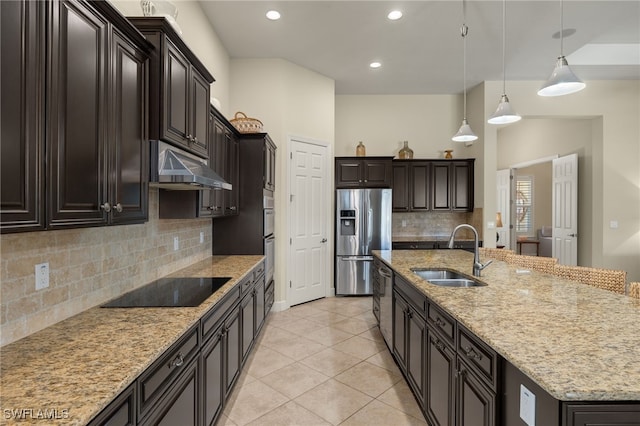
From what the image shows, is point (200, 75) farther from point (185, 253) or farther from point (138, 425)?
point (138, 425)

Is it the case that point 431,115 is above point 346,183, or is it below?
above

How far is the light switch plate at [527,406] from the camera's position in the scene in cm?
105

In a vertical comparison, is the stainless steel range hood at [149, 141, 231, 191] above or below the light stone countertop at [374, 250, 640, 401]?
above

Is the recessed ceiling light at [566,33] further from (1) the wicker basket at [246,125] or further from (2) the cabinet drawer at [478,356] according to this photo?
(2) the cabinet drawer at [478,356]

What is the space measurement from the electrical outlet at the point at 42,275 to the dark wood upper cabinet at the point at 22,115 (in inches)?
19.1

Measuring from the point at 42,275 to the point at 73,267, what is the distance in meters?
0.19

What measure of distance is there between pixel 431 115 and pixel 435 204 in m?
1.77

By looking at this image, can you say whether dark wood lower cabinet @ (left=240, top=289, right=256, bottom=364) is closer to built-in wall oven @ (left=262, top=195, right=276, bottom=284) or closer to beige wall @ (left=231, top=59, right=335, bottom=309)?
built-in wall oven @ (left=262, top=195, right=276, bottom=284)

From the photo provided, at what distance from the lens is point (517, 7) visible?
351 cm

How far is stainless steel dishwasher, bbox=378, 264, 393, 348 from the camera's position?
120 inches

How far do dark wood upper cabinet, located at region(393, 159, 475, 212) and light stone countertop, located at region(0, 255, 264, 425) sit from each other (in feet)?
15.5

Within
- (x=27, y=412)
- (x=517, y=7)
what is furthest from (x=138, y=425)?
(x=517, y=7)

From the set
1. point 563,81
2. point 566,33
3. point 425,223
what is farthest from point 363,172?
point 563,81

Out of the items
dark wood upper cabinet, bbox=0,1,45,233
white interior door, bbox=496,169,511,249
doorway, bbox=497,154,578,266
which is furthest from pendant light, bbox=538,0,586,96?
white interior door, bbox=496,169,511,249
